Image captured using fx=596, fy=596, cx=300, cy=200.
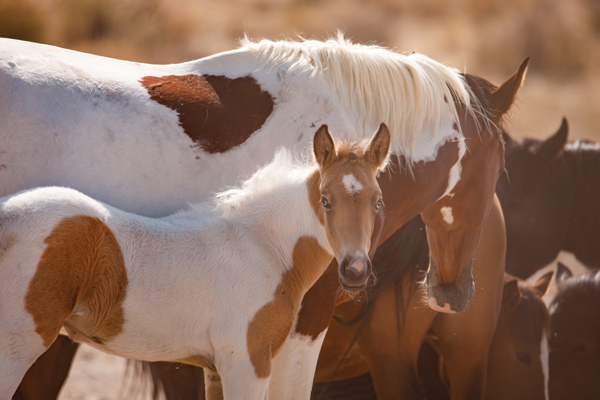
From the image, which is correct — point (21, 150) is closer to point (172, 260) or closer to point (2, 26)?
point (172, 260)

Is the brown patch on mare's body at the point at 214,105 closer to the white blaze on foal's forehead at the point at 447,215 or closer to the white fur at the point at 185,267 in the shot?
the white fur at the point at 185,267

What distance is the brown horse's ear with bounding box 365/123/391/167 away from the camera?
103 inches

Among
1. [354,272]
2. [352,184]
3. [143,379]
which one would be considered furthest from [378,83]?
[143,379]

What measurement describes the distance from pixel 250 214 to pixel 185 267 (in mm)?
408

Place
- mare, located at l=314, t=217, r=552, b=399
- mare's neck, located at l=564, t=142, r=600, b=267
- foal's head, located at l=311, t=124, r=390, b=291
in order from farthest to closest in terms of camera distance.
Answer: mare's neck, located at l=564, t=142, r=600, b=267 → mare, located at l=314, t=217, r=552, b=399 → foal's head, located at l=311, t=124, r=390, b=291

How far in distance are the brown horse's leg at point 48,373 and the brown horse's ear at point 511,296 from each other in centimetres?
302

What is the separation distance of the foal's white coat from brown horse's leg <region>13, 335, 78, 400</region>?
1649 millimetres

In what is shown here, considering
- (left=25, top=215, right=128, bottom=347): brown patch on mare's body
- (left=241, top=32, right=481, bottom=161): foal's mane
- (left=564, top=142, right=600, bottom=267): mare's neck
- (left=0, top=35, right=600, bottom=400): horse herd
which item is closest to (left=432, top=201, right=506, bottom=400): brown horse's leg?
(left=0, top=35, right=600, bottom=400): horse herd

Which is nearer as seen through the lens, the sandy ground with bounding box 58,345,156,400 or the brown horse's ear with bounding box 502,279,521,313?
the brown horse's ear with bounding box 502,279,521,313

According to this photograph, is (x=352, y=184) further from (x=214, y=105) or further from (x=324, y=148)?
(x=214, y=105)

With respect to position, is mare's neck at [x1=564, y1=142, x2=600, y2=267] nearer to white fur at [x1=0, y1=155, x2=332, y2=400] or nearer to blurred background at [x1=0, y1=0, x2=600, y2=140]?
white fur at [x1=0, y1=155, x2=332, y2=400]

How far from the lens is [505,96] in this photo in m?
3.46

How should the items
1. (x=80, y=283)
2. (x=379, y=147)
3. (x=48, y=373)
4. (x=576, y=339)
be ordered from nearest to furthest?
1. (x=80, y=283)
2. (x=379, y=147)
3. (x=48, y=373)
4. (x=576, y=339)

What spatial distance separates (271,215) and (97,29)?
1419 cm
